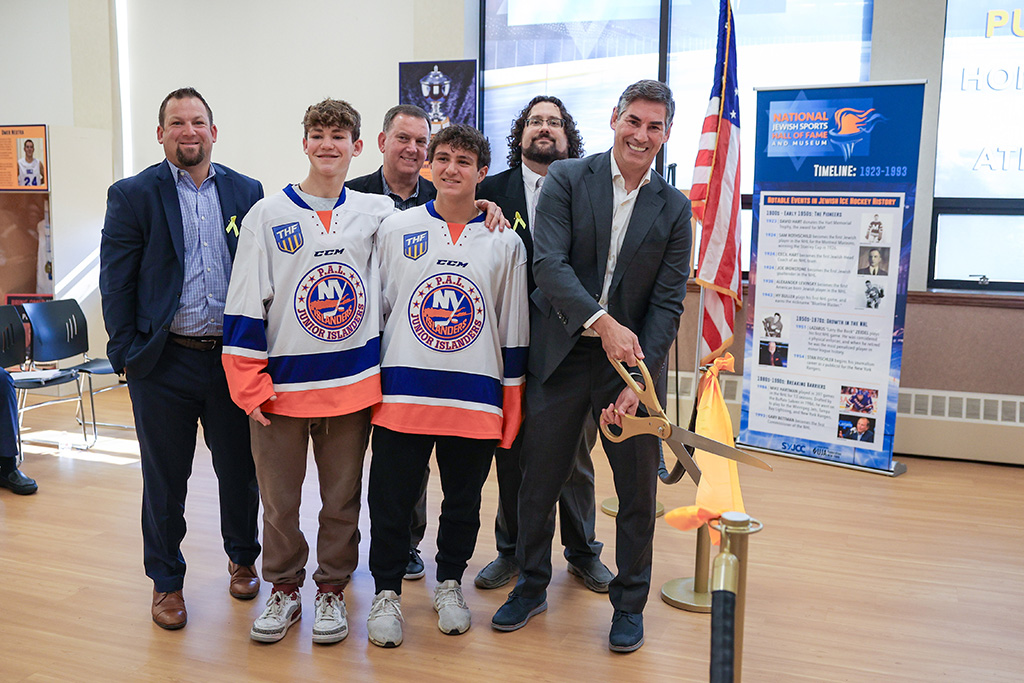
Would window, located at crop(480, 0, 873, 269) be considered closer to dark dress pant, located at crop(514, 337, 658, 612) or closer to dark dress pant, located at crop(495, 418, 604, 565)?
dark dress pant, located at crop(495, 418, 604, 565)

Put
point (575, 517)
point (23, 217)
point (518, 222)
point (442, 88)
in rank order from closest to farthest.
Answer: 1. point (518, 222)
2. point (575, 517)
3. point (442, 88)
4. point (23, 217)

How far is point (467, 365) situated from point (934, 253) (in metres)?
4.10

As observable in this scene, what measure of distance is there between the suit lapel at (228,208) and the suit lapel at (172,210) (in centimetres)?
14

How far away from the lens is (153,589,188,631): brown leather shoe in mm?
2576

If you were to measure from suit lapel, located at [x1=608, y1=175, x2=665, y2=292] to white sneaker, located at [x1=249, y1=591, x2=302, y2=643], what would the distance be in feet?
4.70

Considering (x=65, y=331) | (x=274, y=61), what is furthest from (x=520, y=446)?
(x=274, y=61)

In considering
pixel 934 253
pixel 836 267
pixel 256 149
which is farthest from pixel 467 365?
pixel 256 149

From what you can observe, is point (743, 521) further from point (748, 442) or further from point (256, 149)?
point (256, 149)

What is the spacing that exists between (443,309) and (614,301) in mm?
524

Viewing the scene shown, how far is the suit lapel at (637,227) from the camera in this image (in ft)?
7.87

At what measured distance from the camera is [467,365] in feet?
7.86

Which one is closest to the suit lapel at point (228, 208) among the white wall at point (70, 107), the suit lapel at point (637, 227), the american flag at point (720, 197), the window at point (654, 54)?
the suit lapel at point (637, 227)

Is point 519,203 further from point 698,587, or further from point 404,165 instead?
point 698,587

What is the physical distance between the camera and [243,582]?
9.26 feet
